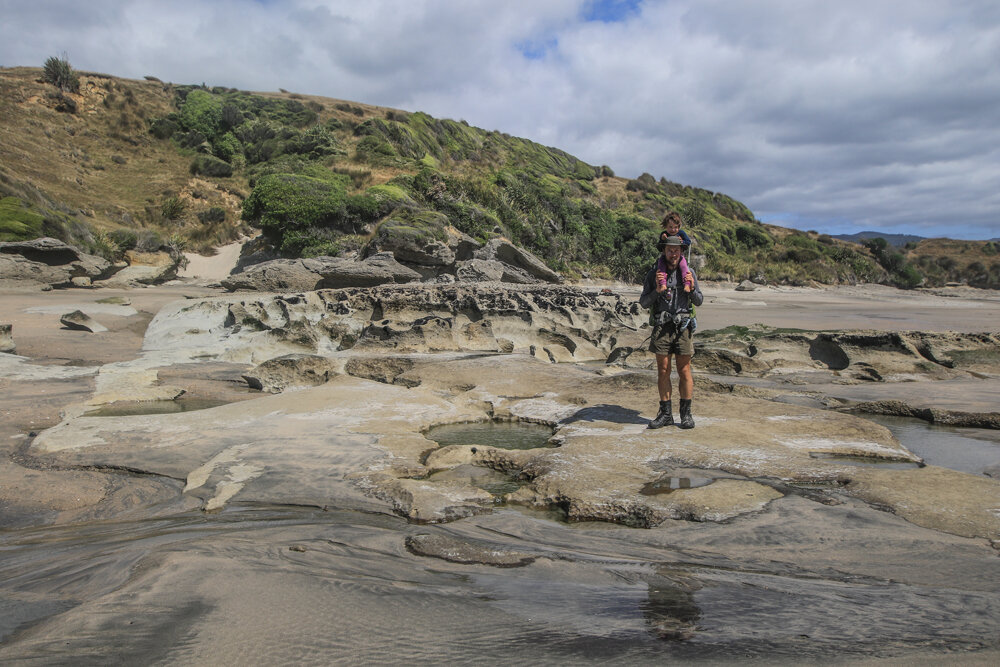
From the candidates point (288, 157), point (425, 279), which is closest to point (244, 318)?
point (425, 279)

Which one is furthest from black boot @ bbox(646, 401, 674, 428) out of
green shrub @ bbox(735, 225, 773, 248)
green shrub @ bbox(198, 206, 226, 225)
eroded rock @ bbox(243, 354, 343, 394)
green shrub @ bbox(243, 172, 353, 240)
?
green shrub @ bbox(735, 225, 773, 248)

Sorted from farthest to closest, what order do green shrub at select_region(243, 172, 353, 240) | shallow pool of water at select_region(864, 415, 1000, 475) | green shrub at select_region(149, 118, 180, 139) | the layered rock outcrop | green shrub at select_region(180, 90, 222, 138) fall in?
green shrub at select_region(180, 90, 222, 138), green shrub at select_region(149, 118, 180, 139), green shrub at select_region(243, 172, 353, 240), the layered rock outcrop, shallow pool of water at select_region(864, 415, 1000, 475)

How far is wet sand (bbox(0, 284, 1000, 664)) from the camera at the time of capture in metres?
1.78

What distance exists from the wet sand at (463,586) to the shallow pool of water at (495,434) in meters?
1.57

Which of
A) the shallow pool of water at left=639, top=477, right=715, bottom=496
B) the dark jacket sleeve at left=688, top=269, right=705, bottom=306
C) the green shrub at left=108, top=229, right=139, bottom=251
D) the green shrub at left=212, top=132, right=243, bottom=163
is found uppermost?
the green shrub at left=212, top=132, right=243, bottom=163

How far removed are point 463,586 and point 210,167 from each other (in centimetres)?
3571

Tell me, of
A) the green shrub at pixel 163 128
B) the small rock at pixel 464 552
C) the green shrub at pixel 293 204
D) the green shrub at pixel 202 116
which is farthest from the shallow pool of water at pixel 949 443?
the green shrub at pixel 163 128

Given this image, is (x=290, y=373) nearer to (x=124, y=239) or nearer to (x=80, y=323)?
(x=80, y=323)

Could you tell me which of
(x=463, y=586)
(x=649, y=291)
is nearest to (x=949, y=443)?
(x=649, y=291)

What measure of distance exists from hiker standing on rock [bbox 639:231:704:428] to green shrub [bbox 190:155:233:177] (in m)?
33.2

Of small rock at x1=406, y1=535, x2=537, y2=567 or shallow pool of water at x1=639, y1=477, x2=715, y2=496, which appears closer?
small rock at x1=406, y1=535, x2=537, y2=567

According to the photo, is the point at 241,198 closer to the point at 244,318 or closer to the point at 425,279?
the point at 425,279

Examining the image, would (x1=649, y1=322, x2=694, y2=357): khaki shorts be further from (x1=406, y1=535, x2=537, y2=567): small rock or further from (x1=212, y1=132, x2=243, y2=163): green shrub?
(x1=212, y1=132, x2=243, y2=163): green shrub

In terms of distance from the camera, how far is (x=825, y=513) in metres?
3.17
